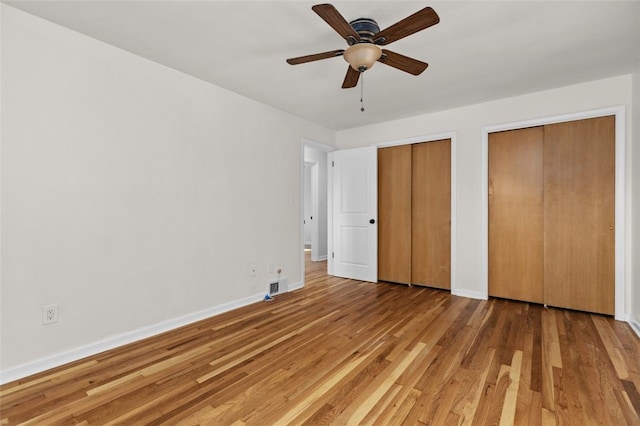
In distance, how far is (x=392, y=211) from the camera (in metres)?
4.62

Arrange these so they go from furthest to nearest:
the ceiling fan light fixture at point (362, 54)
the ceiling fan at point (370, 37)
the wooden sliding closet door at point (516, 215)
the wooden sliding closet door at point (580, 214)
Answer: the wooden sliding closet door at point (516, 215)
the wooden sliding closet door at point (580, 214)
the ceiling fan light fixture at point (362, 54)
the ceiling fan at point (370, 37)

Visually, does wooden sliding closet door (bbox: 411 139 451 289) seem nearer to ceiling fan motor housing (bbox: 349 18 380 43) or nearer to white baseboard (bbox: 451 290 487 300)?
white baseboard (bbox: 451 290 487 300)

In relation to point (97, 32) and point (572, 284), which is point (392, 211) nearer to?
point (572, 284)

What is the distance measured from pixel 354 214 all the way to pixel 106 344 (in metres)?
3.47

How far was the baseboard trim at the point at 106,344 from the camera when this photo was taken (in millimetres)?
2021

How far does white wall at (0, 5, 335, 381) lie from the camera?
2049 millimetres

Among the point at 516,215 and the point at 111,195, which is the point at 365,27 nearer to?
the point at 111,195

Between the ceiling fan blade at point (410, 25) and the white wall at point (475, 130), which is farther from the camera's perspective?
the white wall at point (475, 130)

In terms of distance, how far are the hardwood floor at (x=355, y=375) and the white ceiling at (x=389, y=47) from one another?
2.46 meters

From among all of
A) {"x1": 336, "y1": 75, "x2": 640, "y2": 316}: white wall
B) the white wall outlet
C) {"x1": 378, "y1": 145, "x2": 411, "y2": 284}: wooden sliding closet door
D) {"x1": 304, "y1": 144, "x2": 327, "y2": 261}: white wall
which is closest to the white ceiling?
{"x1": 336, "y1": 75, "x2": 640, "y2": 316}: white wall

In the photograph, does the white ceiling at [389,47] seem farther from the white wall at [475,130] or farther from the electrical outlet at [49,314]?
the electrical outlet at [49,314]

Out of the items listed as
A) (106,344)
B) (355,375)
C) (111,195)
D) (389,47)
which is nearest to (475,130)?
(389,47)

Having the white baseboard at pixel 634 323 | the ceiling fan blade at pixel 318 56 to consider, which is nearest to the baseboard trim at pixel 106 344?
the ceiling fan blade at pixel 318 56

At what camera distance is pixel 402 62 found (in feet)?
7.22
